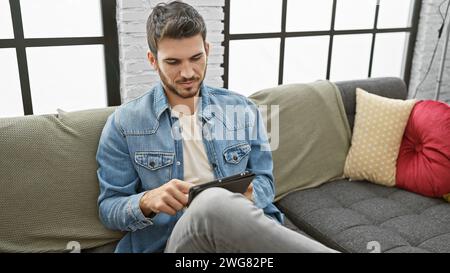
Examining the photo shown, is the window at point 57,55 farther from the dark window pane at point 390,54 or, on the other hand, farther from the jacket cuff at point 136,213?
the dark window pane at point 390,54

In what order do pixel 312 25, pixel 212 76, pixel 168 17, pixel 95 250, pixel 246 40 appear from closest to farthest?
pixel 168 17
pixel 95 250
pixel 212 76
pixel 246 40
pixel 312 25

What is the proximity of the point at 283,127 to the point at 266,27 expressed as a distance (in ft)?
2.67

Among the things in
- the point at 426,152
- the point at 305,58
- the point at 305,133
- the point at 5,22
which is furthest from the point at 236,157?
the point at 305,58

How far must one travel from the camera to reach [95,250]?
1.35 metres

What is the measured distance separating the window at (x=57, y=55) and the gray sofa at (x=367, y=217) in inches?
40.5

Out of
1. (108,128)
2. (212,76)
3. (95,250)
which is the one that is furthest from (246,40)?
(95,250)

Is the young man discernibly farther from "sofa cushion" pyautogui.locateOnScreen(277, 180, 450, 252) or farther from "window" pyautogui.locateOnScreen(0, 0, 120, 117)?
"window" pyautogui.locateOnScreen(0, 0, 120, 117)

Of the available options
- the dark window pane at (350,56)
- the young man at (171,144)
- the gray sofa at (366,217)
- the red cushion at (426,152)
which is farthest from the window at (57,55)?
the dark window pane at (350,56)

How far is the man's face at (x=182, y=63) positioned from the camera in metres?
1.24

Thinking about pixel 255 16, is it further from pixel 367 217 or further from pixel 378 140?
pixel 367 217

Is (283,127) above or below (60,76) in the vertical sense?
below

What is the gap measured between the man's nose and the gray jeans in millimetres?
479

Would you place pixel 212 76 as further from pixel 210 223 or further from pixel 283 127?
pixel 210 223

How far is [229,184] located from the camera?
1003 millimetres
